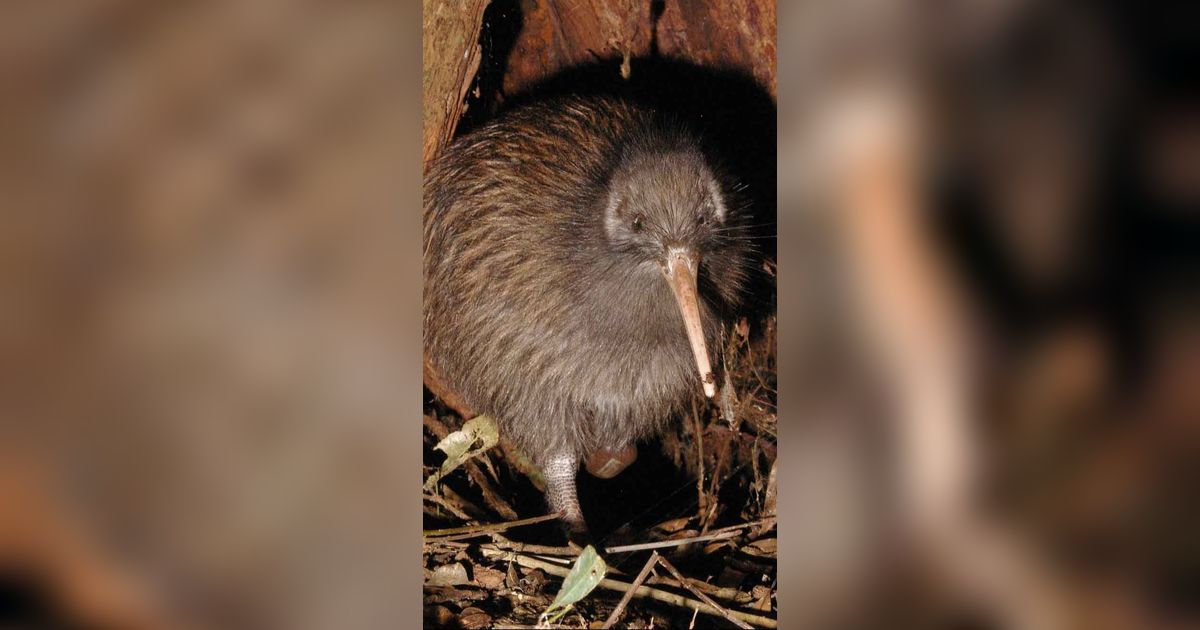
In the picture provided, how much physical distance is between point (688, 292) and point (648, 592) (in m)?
0.71

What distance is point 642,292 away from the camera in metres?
2.21

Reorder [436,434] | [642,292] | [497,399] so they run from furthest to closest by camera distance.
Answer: [497,399] → [642,292] → [436,434]

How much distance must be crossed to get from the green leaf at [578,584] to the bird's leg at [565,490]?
54 cm

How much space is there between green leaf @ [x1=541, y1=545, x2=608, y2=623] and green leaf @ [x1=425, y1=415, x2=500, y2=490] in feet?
1.12

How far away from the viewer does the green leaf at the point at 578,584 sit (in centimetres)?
131

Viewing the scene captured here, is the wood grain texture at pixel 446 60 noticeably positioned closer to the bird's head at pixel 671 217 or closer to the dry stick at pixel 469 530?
the bird's head at pixel 671 217
